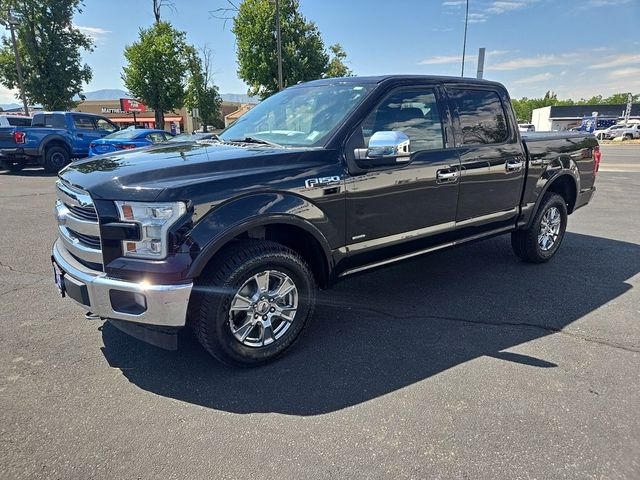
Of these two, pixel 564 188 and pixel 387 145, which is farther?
pixel 564 188

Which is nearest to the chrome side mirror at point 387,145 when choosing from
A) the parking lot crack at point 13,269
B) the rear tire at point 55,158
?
the parking lot crack at point 13,269

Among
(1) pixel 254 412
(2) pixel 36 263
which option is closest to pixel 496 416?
(1) pixel 254 412

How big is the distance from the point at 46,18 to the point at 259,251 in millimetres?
32393

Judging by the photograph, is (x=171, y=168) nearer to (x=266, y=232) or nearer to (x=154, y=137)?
(x=266, y=232)

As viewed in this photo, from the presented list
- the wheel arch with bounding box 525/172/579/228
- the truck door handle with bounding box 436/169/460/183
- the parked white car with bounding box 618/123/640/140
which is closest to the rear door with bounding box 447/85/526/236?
the truck door handle with bounding box 436/169/460/183

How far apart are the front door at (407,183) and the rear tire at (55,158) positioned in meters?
13.8

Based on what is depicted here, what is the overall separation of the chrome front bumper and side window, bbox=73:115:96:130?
46.3ft

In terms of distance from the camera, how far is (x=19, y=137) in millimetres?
13086

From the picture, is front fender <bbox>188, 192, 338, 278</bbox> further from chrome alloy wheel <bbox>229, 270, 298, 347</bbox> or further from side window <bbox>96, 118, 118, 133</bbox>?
side window <bbox>96, 118, 118, 133</bbox>

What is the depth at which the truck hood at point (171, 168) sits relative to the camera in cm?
250

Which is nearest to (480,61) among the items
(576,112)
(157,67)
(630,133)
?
(157,67)

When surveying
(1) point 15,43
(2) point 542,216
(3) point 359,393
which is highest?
(1) point 15,43

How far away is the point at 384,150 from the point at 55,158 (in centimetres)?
1430

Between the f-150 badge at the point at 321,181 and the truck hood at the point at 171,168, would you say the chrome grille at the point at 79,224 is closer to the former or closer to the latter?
the truck hood at the point at 171,168
